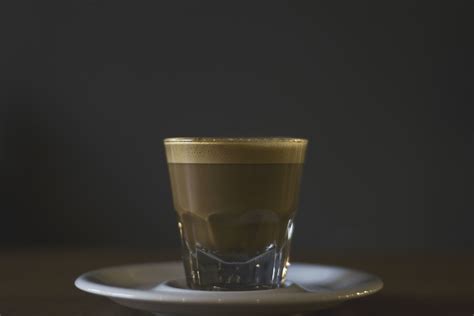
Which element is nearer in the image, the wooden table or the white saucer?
the white saucer

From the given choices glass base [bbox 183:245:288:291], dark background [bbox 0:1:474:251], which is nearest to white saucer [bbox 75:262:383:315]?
glass base [bbox 183:245:288:291]

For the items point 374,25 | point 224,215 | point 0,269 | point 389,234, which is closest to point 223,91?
point 374,25

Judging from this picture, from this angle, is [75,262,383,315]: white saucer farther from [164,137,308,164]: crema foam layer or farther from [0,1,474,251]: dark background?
[0,1,474,251]: dark background

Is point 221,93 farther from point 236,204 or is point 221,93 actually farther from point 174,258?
point 236,204

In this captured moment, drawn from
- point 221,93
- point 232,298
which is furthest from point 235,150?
point 221,93

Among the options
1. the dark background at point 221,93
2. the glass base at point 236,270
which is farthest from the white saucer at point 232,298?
the dark background at point 221,93

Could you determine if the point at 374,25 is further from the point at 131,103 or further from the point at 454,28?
the point at 131,103
